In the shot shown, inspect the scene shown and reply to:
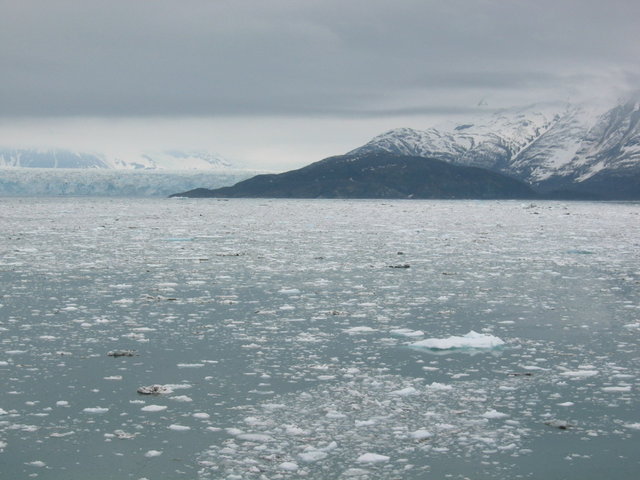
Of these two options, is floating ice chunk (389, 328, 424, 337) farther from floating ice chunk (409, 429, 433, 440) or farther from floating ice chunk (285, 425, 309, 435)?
floating ice chunk (285, 425, 309, 435)

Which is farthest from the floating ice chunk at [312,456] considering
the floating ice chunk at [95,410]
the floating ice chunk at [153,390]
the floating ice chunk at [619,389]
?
the floating ice chunk at [619,389]

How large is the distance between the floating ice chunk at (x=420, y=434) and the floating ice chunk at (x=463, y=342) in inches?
169

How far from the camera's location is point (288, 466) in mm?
7473

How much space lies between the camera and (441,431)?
339 inches

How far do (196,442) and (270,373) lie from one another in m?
2.98

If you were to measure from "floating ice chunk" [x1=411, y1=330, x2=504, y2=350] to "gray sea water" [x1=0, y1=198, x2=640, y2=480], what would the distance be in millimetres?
64

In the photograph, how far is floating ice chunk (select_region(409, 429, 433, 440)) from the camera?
8375mm

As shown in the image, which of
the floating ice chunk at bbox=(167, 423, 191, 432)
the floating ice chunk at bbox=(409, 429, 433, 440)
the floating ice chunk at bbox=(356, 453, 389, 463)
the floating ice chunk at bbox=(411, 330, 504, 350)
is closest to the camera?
the floating ice chunk at bbox=(356, 453, 389, 463)

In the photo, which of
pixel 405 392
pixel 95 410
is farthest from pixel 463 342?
pixel 95 410

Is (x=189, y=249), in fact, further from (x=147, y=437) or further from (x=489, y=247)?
(x=147, y=437)

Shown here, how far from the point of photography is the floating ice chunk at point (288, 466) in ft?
24.3

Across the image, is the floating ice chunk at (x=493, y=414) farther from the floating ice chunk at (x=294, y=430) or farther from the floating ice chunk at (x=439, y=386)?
the floating ice chunk at (x=294, y=430)

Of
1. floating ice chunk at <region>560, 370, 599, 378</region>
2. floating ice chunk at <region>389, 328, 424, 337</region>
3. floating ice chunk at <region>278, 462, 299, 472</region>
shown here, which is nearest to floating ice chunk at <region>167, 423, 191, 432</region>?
floating ice chunk at <region>278, 462, 299, 472</region>

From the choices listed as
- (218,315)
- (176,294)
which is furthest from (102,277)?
(218,315)
